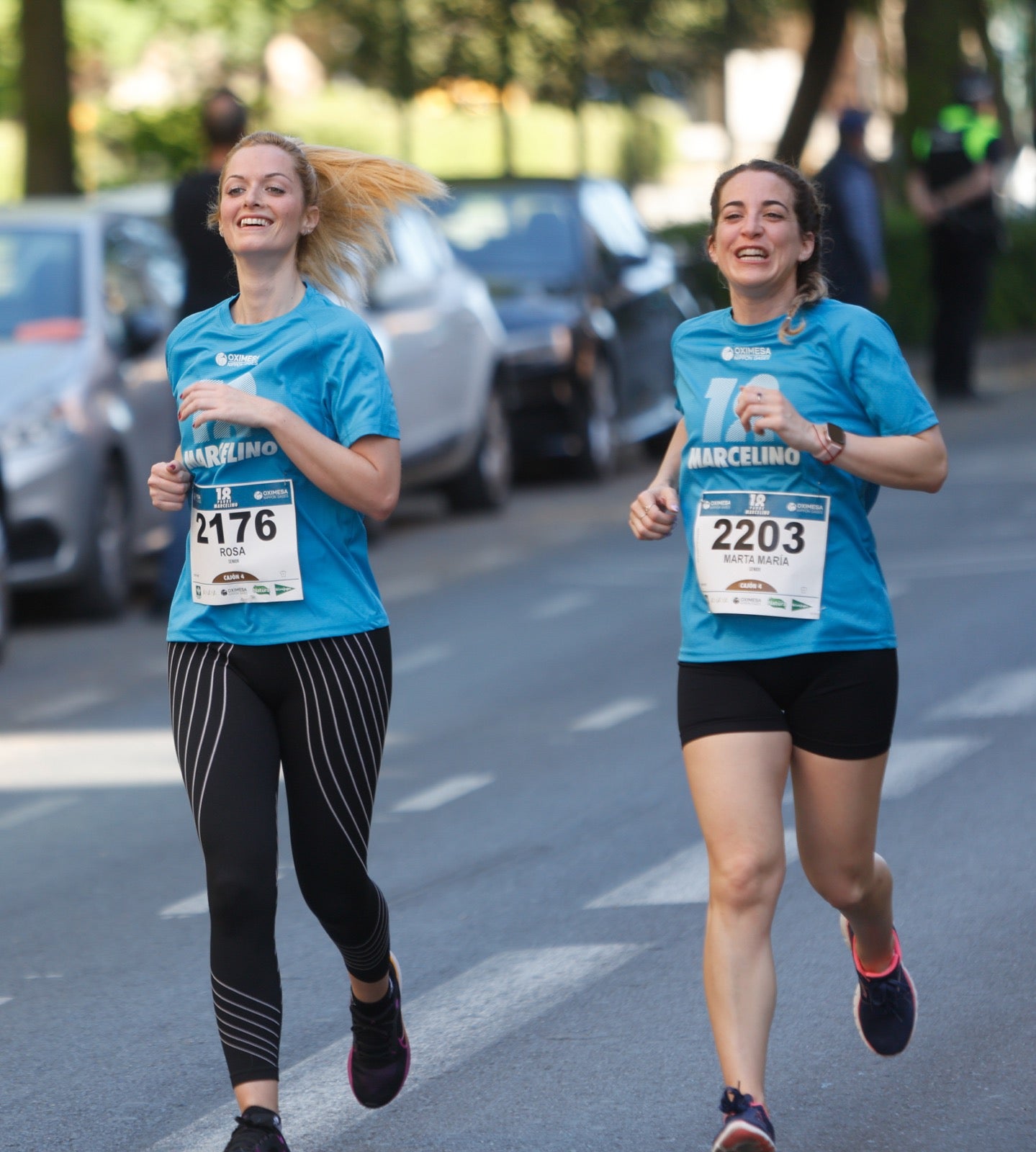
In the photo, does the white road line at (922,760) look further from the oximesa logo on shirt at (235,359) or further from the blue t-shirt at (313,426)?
the oximesa logo on shirt at (235,359)

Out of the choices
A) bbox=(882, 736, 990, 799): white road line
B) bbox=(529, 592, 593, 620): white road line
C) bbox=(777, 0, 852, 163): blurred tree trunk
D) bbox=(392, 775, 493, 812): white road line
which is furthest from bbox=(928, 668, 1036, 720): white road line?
bbox=(777, 0, 852, 163): blurred tree trunk

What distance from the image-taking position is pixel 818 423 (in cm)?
427

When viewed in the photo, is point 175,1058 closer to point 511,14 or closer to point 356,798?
point 356,798

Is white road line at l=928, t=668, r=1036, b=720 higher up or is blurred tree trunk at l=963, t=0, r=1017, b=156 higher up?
blurred tree trunk at l=963, t=0, r=1017, b=156

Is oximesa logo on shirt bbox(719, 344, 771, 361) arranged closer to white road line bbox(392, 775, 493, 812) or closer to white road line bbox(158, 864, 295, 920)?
white road line bbox(158, 864, 295, 920)

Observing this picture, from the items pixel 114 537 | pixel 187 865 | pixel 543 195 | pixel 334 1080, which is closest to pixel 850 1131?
pixel 334 1080

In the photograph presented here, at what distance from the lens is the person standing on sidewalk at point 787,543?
423 cm

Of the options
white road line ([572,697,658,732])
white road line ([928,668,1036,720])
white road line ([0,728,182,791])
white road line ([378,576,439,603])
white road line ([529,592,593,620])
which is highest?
white road line ([928,668,1036,720])

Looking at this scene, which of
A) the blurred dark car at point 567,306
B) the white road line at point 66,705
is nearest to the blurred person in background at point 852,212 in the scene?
the blurred dark car at point 567,306

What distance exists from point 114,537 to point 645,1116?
695 cm

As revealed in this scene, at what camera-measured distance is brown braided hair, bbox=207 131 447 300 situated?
454 cm

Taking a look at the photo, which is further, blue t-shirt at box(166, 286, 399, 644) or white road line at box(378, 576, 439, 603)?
white road line at box(378, 576, 439, 603)

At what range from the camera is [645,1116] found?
177 inches

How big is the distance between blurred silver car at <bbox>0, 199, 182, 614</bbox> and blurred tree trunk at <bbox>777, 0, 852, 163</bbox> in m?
15.2
